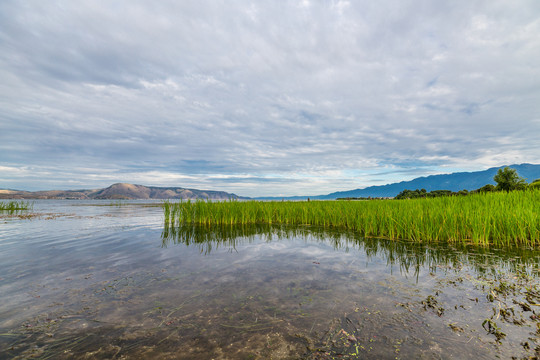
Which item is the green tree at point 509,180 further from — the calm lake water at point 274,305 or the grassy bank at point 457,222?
the calm lake water at point 274,305

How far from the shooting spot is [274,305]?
3.68m

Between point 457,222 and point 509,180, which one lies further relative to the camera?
point 509,180

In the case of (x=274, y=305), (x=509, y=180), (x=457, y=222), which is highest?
(x=509, y=180)

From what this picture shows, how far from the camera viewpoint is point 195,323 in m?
3.15

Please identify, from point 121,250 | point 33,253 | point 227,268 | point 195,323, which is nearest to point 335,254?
point 227,268

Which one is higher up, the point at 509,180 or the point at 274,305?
the point at 509,180

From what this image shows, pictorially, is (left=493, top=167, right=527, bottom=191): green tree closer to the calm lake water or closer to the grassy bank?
the grassy bank

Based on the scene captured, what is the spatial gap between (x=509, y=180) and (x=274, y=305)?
2417 centimetres

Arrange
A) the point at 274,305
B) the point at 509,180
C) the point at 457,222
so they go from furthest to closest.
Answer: the point at 509,180 < the point at 457,222 < the point at 274,305

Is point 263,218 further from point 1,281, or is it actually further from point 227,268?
point 1,281

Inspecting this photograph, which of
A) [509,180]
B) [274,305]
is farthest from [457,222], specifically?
[509,180]

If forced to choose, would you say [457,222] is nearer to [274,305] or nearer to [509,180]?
[274,305]

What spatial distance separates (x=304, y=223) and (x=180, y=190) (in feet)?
510

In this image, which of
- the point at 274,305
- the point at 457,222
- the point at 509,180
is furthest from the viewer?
the point at 509,180
